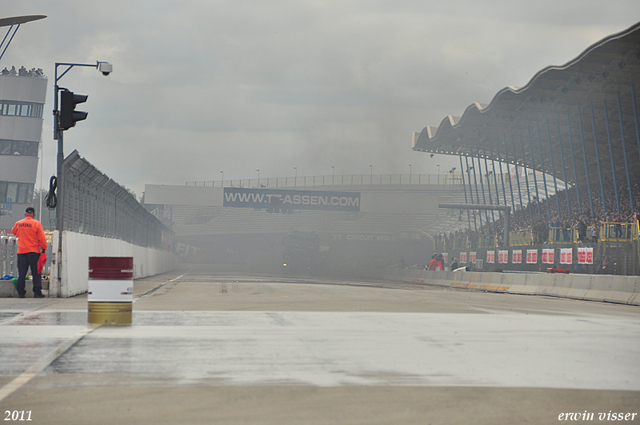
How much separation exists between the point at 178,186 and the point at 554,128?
32.1 metres

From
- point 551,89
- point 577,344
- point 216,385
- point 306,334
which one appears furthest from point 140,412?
point 551,89

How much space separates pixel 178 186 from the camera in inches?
2608

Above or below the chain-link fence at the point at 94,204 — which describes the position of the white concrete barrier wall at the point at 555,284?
below

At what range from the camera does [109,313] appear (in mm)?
10375

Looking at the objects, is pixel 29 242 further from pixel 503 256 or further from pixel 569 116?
pixel 569 116

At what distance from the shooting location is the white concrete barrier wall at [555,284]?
20531 millimetres

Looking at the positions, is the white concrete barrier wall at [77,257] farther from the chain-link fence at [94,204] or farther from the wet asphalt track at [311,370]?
the wet asphalt track at [311,370]

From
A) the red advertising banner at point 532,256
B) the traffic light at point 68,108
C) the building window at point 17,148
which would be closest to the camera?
the traffic light at point 68,108

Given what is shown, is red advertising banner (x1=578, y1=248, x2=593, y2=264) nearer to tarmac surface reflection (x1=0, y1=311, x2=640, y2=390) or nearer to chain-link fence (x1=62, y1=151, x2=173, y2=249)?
tarmac surface reflection (x1=0, y1=311, x2=640, y2=390)

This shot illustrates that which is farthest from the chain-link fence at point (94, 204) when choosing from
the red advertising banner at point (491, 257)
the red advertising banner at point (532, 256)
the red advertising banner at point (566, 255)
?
the red advertising banner at point (491, 257)

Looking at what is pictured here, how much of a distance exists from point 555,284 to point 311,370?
66.0 feet

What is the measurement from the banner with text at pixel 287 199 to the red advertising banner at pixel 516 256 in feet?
107

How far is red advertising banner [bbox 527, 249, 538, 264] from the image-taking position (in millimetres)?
32656

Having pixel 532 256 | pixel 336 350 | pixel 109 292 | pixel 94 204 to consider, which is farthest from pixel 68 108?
pixel 532 256
